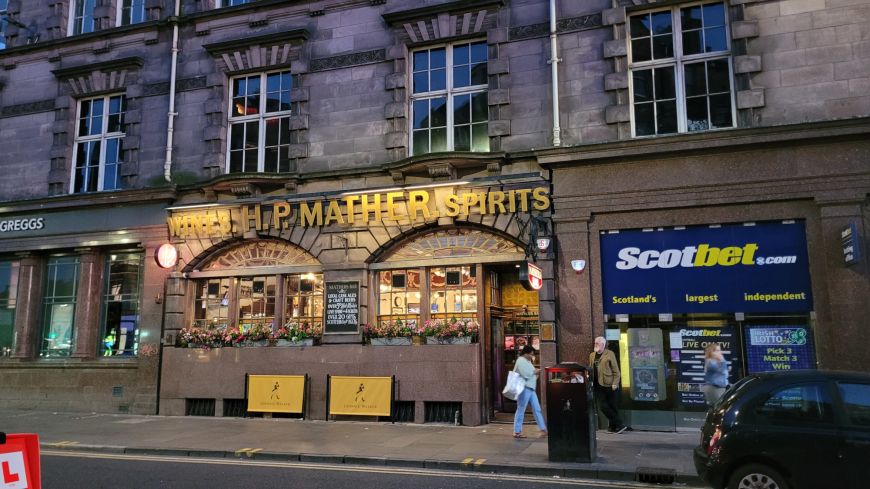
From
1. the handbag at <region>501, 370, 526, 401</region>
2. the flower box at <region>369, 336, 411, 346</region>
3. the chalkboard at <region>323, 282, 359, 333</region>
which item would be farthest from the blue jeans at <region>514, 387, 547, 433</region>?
the chalkboard at <region>323, 282, 359, 333</region>

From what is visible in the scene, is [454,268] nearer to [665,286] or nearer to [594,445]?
[665,286]

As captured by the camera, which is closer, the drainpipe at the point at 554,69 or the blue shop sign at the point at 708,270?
the blue shop sign at the point at 708,270

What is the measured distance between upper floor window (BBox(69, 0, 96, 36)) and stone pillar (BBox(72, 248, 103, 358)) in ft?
21.8

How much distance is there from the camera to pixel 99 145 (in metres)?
18.5

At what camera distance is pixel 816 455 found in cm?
642

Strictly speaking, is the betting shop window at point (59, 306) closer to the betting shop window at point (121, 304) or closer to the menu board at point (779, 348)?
Result: the betting shop window at point (121, 304)

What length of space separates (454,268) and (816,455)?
359 inches

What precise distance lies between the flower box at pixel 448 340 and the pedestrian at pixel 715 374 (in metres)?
4.70

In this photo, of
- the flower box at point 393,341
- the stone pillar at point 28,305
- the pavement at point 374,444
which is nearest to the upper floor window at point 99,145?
the stone pillar at point 28,305

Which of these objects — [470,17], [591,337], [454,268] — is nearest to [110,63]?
[470,17]

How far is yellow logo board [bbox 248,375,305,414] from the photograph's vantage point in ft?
48.6

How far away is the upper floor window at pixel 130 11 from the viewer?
18.8 m

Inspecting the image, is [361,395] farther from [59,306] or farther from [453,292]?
[59,306]

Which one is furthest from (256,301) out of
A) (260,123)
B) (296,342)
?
(260,123)
